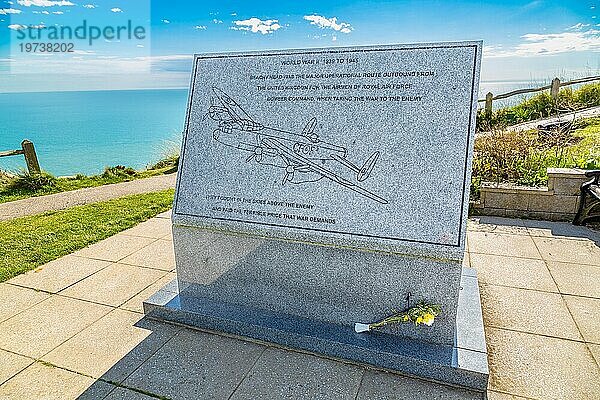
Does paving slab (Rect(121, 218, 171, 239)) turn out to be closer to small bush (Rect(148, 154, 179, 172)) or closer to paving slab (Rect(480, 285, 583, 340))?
paving slab (Rect(480, 285, 583, 340))

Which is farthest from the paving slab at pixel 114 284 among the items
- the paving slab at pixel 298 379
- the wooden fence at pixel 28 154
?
the wooden fence at pixel 28 154

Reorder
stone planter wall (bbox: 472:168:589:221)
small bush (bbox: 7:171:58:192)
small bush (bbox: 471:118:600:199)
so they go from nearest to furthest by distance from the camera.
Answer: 1. stone planter wall (bbox: 472:168:589:221)
2. small bush (bbox: 471:118:600:199)
3. small bush (bbox: 7:171:58:192)

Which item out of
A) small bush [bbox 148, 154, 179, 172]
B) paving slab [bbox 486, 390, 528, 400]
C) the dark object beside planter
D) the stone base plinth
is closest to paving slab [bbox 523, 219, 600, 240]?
the dark object beside planter

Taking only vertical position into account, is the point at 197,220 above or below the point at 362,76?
below

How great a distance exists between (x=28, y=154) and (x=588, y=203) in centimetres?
1077

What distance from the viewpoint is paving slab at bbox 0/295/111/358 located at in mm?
3090

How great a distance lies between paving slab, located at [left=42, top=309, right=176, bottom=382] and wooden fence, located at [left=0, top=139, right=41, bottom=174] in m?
7.56

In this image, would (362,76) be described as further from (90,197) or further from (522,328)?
(90,197)

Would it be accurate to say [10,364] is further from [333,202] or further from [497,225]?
[497,225]

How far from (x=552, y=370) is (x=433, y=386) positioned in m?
→ 0.84

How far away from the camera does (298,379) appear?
266cm

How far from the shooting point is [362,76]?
297 centimetres

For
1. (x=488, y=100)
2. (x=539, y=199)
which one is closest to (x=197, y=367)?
(x=539, y=199)

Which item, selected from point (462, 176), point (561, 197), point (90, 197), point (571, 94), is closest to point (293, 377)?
point (462, 176)
